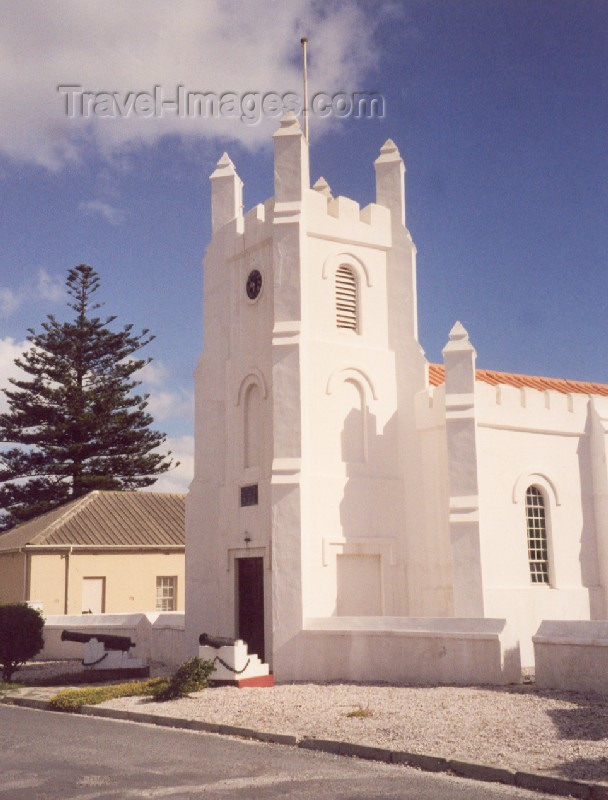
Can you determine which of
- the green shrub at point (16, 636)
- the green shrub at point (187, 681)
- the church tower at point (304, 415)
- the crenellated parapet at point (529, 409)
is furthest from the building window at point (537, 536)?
the green shrub at point (16, 636)

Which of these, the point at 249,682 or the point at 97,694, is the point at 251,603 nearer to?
the point at 249,682

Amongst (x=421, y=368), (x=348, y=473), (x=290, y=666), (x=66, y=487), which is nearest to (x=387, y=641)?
(x=290, y=666)

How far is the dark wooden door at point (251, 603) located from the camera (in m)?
20.8

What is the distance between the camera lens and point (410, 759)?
1077cm

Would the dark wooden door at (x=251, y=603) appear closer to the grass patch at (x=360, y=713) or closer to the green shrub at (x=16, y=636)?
the green shrub at (x=16, y=636)

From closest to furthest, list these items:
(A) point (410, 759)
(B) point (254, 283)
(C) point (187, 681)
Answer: (A) point (410, 759) → (C) point (187, 681) → (B) point (254, 283)

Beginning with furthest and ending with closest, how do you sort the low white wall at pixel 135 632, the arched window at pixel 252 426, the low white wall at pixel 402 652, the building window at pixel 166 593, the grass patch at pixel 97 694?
1. the building window at pixel 166 593
2. the low white wall at pixel 135 632
3. the arched window at pixel 252 426
4. the low white wall at pixel 402 652
5. the grass patch at pixel 97 694

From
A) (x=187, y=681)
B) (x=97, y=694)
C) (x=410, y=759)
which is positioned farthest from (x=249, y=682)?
(x=410, y=759)

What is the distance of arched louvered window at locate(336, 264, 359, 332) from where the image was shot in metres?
22.0

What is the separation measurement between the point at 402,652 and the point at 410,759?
6.94m

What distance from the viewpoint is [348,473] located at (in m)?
21.0

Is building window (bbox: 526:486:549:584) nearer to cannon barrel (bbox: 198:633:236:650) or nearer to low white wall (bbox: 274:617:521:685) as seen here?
low white wall (bbox: 274:617:521:685)

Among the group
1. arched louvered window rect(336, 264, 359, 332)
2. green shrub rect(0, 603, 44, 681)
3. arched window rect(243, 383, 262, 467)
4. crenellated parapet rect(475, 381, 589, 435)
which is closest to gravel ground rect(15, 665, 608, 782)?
green shrub rect(0, 603, 44, 681)

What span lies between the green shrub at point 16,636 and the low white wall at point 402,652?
250 inches
